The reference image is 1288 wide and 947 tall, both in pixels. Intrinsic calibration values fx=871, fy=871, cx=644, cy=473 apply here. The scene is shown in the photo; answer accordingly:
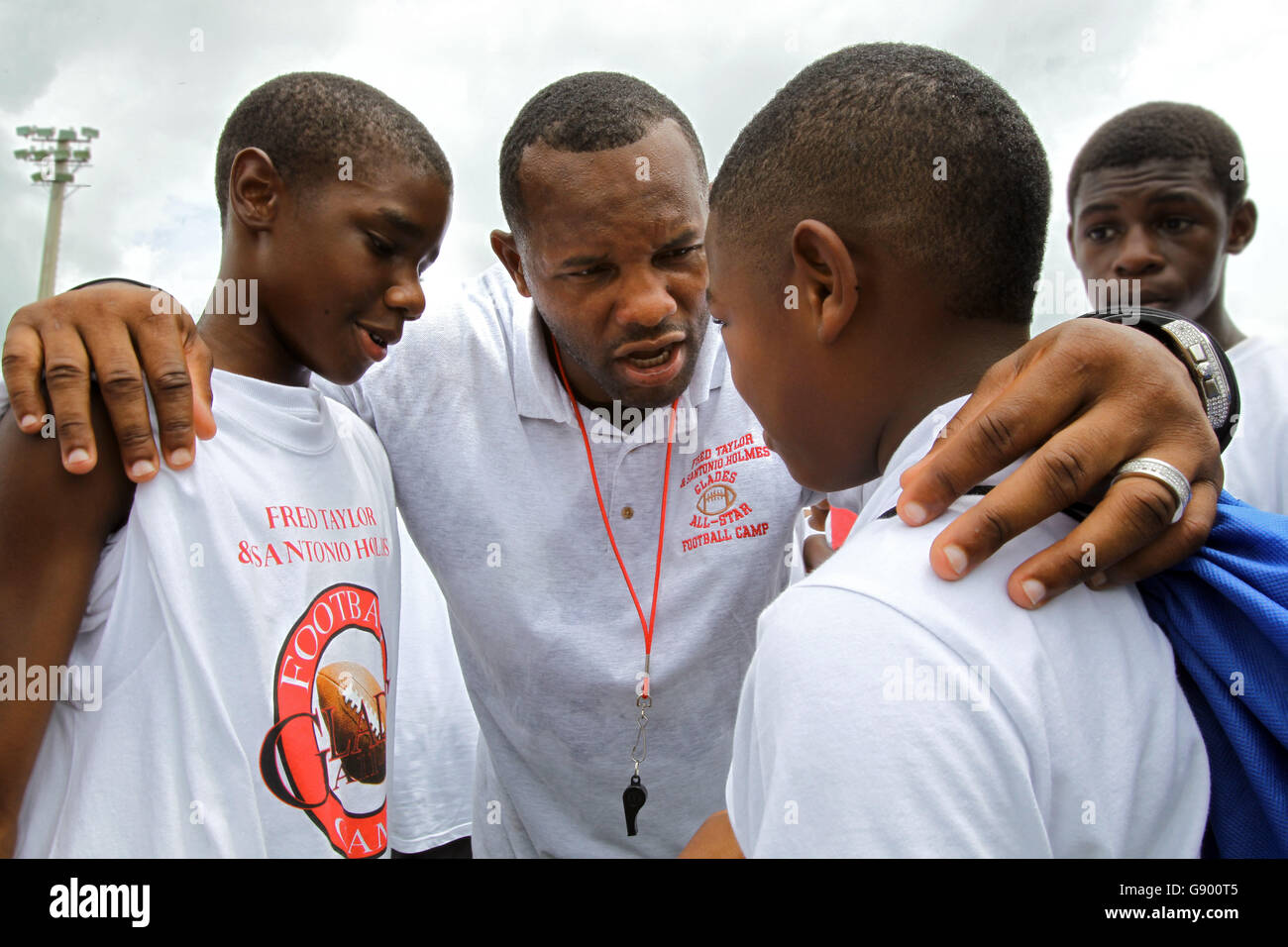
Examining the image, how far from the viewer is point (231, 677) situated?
1.46m

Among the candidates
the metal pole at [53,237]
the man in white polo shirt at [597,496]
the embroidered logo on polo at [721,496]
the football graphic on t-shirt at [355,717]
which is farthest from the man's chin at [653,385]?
the metal pole at [53,237]

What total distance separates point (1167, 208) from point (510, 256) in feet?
7.16

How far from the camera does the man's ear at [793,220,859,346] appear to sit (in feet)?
4.03

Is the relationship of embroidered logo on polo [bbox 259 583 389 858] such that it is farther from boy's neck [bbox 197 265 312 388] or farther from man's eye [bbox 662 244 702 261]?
man's eye [bbox 662 244 702 261]

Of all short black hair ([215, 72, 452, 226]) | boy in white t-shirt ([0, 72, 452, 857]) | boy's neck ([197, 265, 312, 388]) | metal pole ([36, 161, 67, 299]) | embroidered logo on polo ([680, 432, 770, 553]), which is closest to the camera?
boy in white t-shirt ([0, 72, 452, 857])

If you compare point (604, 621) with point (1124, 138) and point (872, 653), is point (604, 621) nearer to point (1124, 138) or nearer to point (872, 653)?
point (872, 653)

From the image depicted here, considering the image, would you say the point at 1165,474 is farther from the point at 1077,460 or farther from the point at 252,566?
the point at 252,566

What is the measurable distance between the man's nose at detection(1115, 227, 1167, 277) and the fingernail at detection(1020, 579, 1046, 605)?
2410 millimetres

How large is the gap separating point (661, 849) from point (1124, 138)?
9.01ft

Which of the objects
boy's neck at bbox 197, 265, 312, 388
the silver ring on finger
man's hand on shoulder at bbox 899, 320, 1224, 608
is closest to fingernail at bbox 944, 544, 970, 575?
man's hand on shoulder at bbox 899, 320, 1224, 608

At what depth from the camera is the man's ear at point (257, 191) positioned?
6.27ft

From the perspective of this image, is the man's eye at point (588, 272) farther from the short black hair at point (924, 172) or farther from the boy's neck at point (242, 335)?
the short black hair at point (924, 172)

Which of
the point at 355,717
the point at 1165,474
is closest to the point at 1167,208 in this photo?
the point at 1165,474
